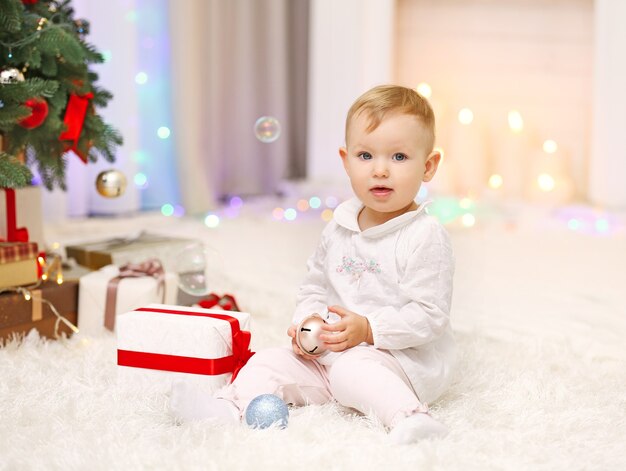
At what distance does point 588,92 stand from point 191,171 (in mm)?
1793

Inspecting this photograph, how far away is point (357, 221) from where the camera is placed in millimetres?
1329

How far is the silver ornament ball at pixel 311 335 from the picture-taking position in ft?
3.87

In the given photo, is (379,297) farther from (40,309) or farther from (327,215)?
(327,215)

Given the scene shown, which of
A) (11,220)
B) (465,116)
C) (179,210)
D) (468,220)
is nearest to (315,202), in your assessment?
(179,210)

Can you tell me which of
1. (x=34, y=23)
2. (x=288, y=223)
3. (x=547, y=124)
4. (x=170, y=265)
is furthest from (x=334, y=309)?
(x=547, y=124)

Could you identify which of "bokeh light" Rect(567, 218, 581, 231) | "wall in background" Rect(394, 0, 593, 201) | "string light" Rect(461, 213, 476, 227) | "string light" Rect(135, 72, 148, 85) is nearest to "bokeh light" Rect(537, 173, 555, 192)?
"wall in background" Rect(394, 0, 593, 201)

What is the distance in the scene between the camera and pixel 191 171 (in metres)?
3.41

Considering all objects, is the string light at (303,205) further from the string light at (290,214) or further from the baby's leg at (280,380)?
the baby's leg at (280,380)

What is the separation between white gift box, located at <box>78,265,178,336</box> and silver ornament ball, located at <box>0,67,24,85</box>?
423 mm

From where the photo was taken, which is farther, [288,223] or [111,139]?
[288,223]

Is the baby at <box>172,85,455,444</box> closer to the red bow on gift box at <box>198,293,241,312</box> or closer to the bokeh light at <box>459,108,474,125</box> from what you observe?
the red bow on gift box at <box>198,293,241,312</box>

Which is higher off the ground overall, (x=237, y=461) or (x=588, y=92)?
(x=588, y=92)

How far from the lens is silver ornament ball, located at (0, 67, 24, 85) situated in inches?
64.7

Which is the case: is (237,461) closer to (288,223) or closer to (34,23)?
(34,23)
